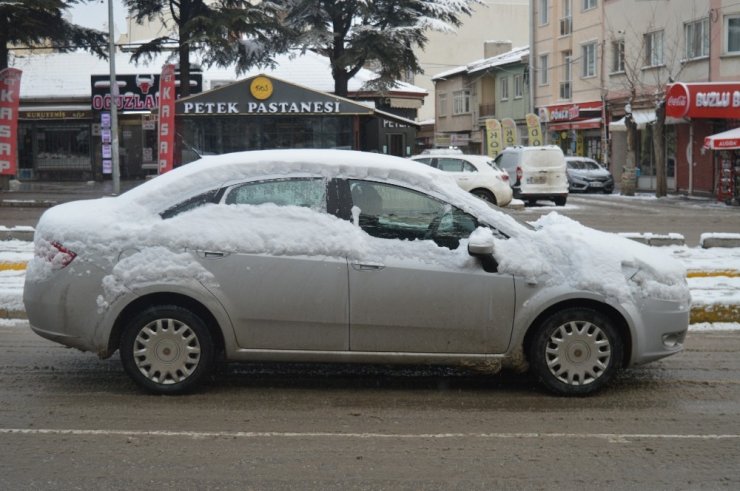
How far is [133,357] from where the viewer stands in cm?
620

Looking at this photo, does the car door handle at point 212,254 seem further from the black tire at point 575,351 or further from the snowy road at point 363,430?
the black tire at point 575,351

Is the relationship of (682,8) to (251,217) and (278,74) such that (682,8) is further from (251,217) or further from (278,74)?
(251,217)

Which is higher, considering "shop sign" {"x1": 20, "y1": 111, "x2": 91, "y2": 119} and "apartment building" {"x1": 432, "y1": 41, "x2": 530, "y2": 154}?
"apartment building" {"x1": 432, "y1": 41, "x2": 530, "y2": 154}

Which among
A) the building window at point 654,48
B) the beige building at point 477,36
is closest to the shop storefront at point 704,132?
the building window at point 654,48

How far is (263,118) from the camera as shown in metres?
31.3

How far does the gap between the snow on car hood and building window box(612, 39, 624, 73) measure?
34.2 metres

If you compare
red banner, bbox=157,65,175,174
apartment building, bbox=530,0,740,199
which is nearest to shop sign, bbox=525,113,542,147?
apartment building, bbox=530,0,740,199

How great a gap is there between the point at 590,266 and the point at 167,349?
2923mm

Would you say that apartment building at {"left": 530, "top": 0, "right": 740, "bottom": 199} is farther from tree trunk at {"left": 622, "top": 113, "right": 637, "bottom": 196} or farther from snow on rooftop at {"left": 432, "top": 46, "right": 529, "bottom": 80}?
snow on rooftop at {"left": 432, "top": 46, "right": 529, "bottom": 80}

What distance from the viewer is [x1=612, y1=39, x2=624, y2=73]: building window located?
39.0 meters

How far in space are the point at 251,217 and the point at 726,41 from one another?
1177 inches

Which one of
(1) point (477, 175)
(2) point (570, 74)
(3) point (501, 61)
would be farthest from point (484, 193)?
(3) point (501, 61)

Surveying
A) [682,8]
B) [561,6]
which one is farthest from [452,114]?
[682,8]

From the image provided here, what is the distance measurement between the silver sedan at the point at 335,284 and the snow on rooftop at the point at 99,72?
3655cm
